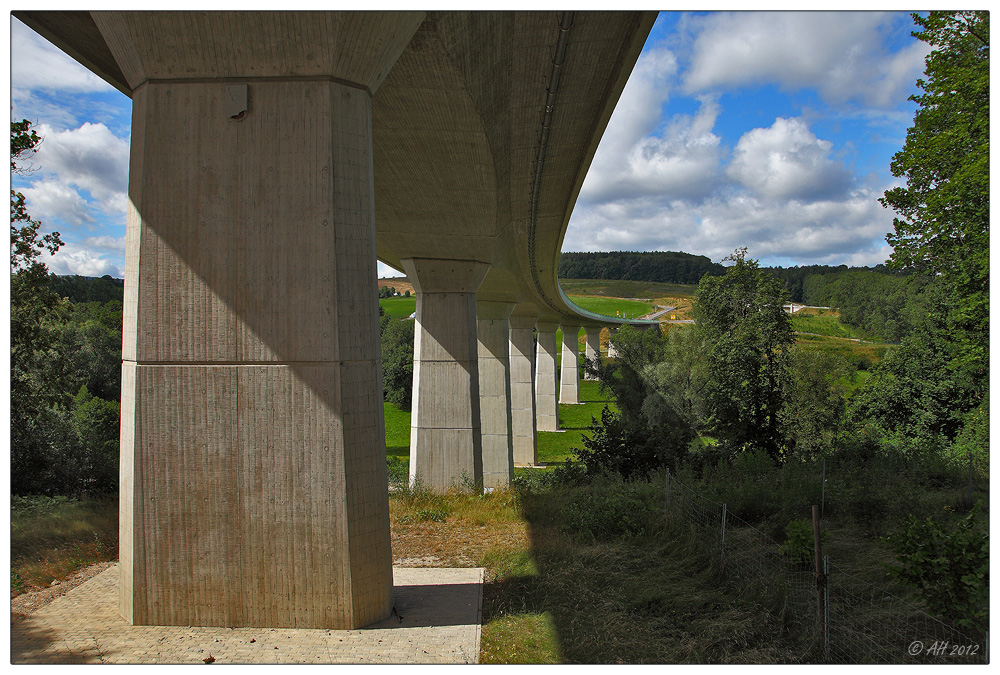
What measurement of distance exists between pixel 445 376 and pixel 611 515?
24.0 feet

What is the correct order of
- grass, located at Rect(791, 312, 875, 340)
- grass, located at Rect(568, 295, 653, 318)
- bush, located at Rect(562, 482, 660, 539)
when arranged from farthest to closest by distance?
grass, located at Rect(568, 295, 653, 318) → grass, located at Rect(791, 312, 875, 340) → bush, located at Rect(562, 482, 660, 539)

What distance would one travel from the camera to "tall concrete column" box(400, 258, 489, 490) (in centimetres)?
1573

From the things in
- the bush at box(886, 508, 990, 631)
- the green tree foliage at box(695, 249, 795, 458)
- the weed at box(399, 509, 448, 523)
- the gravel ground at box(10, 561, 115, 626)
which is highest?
the green tree foliage at box(695, 249, 795, 458)

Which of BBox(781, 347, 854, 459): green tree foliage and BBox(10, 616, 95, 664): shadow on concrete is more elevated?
BBox(781, 347, 854, 459): green tree foliage

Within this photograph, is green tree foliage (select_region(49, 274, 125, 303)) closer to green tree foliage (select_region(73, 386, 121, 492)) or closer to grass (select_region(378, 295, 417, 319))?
green tree foliage (select_region(73, 386, 121, 492))

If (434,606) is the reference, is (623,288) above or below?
above

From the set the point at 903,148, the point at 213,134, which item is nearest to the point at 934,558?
the point at 213,134

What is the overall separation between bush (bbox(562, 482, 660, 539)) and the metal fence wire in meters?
0.88

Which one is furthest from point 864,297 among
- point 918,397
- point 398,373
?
point 918,397

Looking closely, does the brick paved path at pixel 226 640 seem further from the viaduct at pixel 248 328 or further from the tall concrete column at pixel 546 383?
the tall concrete column at pixel 546 383

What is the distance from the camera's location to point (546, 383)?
4778 cm

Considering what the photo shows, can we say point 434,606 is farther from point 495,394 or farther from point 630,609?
point 495,394

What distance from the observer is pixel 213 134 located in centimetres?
573

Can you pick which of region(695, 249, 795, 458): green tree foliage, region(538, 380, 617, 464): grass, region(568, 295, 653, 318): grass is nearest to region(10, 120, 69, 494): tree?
region(538, 380, 617, 464): grass
